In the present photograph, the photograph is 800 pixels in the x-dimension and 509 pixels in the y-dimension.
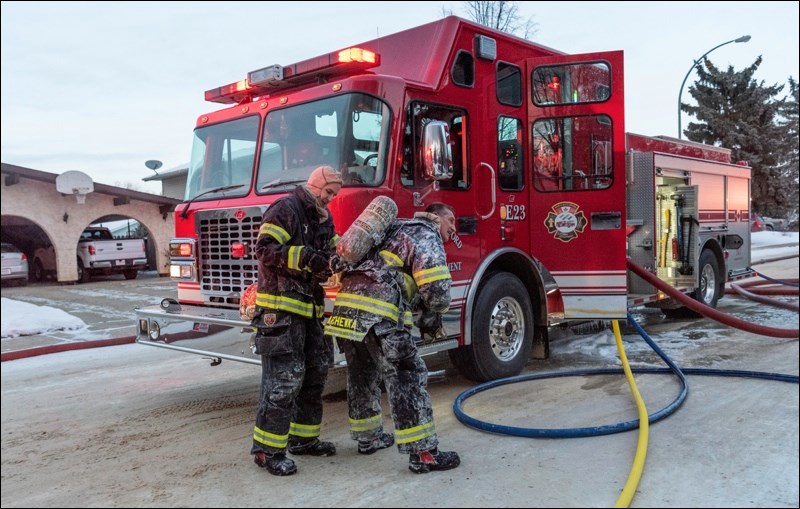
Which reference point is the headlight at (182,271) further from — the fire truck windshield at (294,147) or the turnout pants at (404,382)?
the turnout pants at (404,382)

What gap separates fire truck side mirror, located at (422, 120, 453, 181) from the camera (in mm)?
4812

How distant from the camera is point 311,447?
13.5 ft

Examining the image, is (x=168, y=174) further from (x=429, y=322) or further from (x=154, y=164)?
(x=429, y=322)

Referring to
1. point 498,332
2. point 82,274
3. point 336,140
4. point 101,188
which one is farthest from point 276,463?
point 82,274

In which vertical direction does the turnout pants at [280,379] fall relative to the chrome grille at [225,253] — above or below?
below

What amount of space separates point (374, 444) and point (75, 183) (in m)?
17.4

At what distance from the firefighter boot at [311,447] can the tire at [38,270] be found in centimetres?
2135

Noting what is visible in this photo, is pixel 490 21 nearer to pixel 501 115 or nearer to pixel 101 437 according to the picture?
pixel 501 115

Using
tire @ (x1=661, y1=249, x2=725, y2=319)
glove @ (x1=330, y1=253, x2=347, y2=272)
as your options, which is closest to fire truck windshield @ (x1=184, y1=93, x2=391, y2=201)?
glove @ (x1=330, y1=253, x2=347, y2=272)

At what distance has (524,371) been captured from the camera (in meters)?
6.45

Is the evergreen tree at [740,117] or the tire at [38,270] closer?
the evergreen tree at [740,117]

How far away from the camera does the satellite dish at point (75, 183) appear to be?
1847 centimetres

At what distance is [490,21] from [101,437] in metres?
14.2

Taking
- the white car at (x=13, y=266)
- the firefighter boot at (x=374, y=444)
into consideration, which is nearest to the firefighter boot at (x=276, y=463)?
the firefighter boot at (x=374, y=444)
